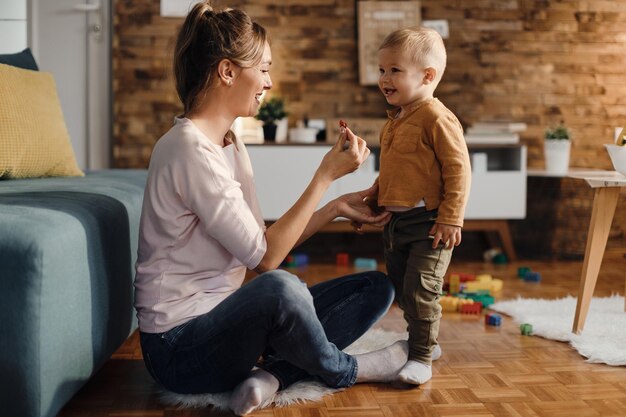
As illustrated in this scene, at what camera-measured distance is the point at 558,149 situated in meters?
4.52

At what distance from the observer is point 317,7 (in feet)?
15.5

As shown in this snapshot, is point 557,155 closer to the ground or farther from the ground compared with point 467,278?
farther from the ground

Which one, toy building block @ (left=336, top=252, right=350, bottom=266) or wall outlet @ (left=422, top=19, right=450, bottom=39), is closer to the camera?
toy building block @ (left=336, top=252, right=350, bottom=266)

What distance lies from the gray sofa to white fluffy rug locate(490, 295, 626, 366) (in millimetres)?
1381

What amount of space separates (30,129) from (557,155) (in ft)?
9.67

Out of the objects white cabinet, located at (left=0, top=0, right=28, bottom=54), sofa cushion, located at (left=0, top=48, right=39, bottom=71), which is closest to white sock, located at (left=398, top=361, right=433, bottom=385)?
sofa cushion, located at (left=0, top=48, right=39, bottom=71)

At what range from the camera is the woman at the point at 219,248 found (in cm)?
179

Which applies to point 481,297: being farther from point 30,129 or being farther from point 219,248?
point 30,129

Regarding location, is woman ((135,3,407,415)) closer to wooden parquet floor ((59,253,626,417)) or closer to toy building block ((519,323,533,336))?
wooden parquet floor ((59,253,626,417))

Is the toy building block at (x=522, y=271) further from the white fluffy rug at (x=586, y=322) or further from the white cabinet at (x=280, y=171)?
the white cabinet at (x=280, y=171)

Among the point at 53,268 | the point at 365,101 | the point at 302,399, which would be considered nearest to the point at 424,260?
the point at 302,399

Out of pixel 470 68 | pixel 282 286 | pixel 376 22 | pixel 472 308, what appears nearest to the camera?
pixel 282 286

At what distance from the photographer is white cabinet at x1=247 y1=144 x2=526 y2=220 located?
4367mm

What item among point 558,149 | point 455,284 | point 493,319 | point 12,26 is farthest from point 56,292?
point 558,149
